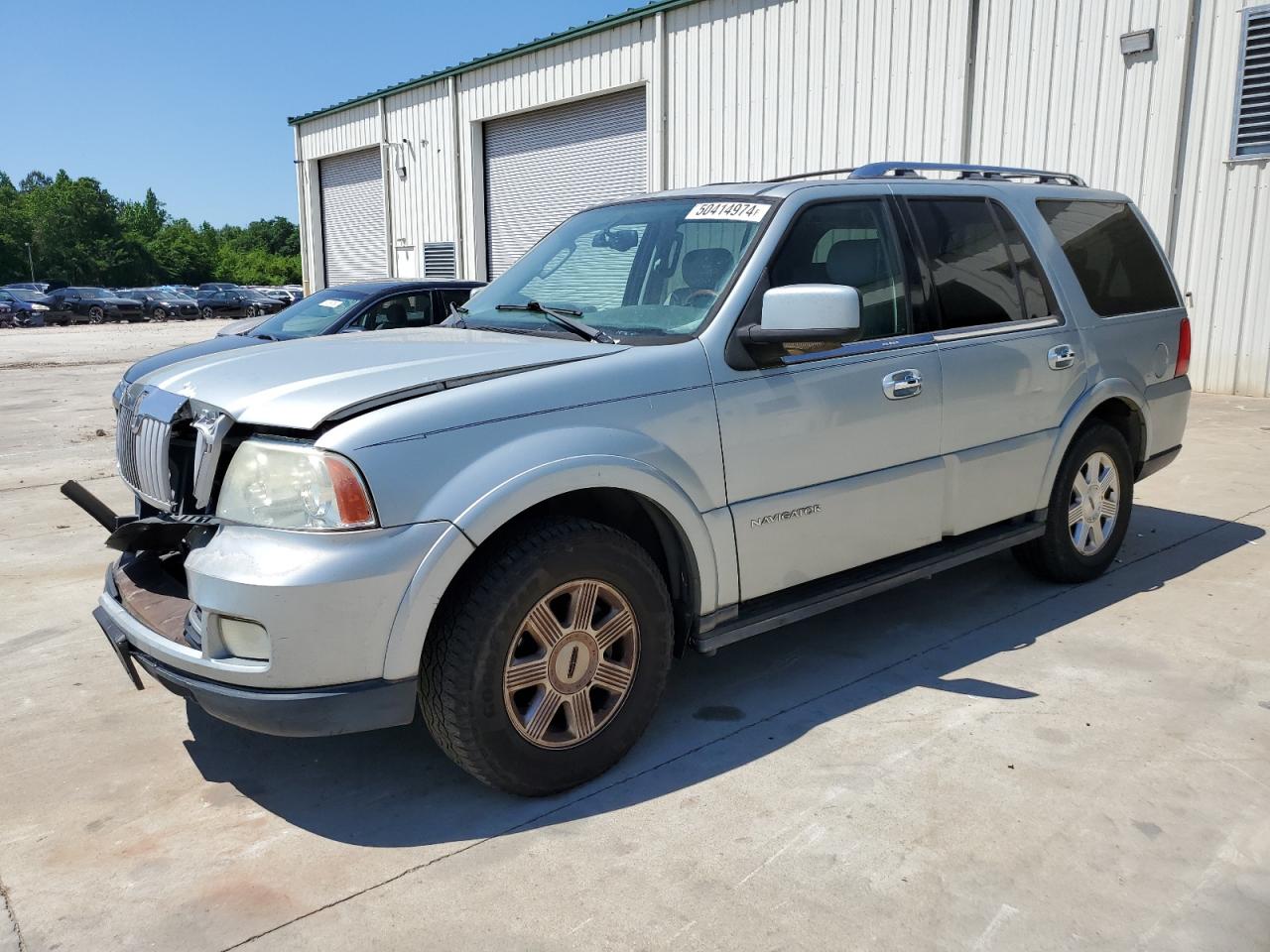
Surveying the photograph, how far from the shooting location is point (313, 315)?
9.48 metres

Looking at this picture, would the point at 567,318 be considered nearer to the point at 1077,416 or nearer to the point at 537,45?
the point at 1077,416

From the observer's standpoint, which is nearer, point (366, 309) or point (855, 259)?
point (855, 259)

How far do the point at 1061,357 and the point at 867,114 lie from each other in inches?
414

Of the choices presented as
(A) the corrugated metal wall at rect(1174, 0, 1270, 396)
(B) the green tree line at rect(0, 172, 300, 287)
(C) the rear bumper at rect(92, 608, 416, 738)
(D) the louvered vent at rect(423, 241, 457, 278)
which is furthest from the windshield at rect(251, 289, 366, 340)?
(B) the green tree line at rect(0, 172, 300, 287)

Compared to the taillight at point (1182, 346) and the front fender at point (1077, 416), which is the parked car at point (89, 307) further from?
the front fender at point (1077, 416)

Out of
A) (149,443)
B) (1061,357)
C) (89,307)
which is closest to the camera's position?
(149,443)

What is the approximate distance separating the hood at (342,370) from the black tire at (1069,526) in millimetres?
2612

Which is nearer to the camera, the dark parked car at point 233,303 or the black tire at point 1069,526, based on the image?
the black tire at point 1069,526

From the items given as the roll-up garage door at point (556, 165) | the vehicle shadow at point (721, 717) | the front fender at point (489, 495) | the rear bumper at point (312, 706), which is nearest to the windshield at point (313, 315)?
the vehicle shadow at point (721, 717)

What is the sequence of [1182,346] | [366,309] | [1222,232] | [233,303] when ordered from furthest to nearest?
[233,303], [1222,232], [366,309], [1182,346]

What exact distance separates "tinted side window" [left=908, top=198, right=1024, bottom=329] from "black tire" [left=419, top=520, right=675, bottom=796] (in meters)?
1.90

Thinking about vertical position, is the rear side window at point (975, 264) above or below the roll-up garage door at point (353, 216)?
below

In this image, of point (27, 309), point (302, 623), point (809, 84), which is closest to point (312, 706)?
point (302, 623)

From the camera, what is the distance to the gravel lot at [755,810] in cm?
262
